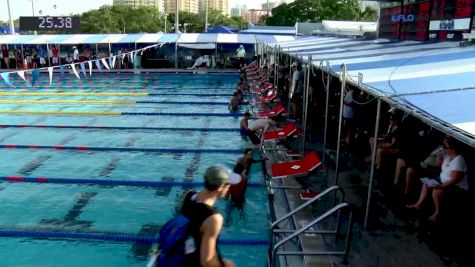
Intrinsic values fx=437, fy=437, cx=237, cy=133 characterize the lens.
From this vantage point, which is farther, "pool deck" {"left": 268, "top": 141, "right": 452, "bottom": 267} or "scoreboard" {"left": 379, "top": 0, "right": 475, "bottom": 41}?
"scoreboard" {"left": 379, "top": 0, "right": 475, "bottom": 41}

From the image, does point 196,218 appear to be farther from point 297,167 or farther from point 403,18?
point 403,18

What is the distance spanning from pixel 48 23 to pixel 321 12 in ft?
113

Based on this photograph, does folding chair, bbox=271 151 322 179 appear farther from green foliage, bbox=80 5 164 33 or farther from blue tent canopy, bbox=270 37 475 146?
green foliage, bbox=80 5 164 33

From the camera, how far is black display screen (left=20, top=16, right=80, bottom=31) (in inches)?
1264

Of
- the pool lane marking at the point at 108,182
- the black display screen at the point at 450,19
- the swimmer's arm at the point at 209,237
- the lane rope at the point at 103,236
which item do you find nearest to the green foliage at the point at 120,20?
the black display screen at the point at 450,19

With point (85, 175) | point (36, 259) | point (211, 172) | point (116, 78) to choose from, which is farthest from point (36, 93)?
Result: point (211, 172)

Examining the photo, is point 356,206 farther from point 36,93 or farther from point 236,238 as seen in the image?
point 36,93

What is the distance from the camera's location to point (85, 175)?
8859mm

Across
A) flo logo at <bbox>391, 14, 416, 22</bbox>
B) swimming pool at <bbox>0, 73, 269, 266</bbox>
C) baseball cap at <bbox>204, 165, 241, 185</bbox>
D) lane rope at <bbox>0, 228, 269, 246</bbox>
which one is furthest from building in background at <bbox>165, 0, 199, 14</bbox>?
baseball cap at <bbox>204, 165, 241, 185</bbox>

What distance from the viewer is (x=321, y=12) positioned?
55188 millimetres

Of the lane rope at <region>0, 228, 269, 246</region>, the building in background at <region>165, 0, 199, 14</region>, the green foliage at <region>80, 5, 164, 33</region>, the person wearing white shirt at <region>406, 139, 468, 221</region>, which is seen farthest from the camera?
the building in background at <region>165, 0, 199, 14</region>

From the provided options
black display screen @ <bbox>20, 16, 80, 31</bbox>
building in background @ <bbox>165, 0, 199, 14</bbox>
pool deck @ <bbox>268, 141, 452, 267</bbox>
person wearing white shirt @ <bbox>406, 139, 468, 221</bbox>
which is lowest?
pool deck @ <bbox>268, 141, 452, 267</bbox>

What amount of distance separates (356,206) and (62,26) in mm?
31078

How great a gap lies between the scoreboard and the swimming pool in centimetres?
554
